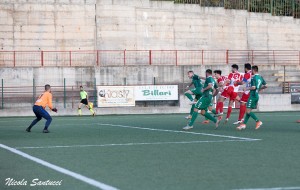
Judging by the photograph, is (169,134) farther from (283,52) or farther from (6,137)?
(283,52)

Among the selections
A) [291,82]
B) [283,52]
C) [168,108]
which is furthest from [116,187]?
[283,52]

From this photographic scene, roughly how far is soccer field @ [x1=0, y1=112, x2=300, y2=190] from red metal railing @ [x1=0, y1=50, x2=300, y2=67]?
2551cm

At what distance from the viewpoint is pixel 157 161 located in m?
13.6

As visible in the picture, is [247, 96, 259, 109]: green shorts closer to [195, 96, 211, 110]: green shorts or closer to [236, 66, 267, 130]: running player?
[236, 66, 267, 130]: running player

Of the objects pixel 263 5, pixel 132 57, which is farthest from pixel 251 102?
pixel 263 5

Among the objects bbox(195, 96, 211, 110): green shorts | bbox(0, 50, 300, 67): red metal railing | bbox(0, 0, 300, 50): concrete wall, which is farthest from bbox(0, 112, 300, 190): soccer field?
bbox(0, 0, 300, 50): concrete wall

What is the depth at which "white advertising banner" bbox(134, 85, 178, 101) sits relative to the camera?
44.3m

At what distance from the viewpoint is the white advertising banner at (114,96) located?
43.4m

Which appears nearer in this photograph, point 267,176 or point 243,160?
point 267,176

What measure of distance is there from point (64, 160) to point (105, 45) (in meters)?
33.9

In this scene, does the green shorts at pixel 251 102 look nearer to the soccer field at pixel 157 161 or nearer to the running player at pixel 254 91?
the running player at pixel 254 91

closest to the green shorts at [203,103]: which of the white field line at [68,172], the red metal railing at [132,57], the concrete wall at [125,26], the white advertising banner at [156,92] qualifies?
the white field line at [68,172]

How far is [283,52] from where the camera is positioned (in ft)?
180

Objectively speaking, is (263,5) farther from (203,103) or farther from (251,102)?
(251,102)
